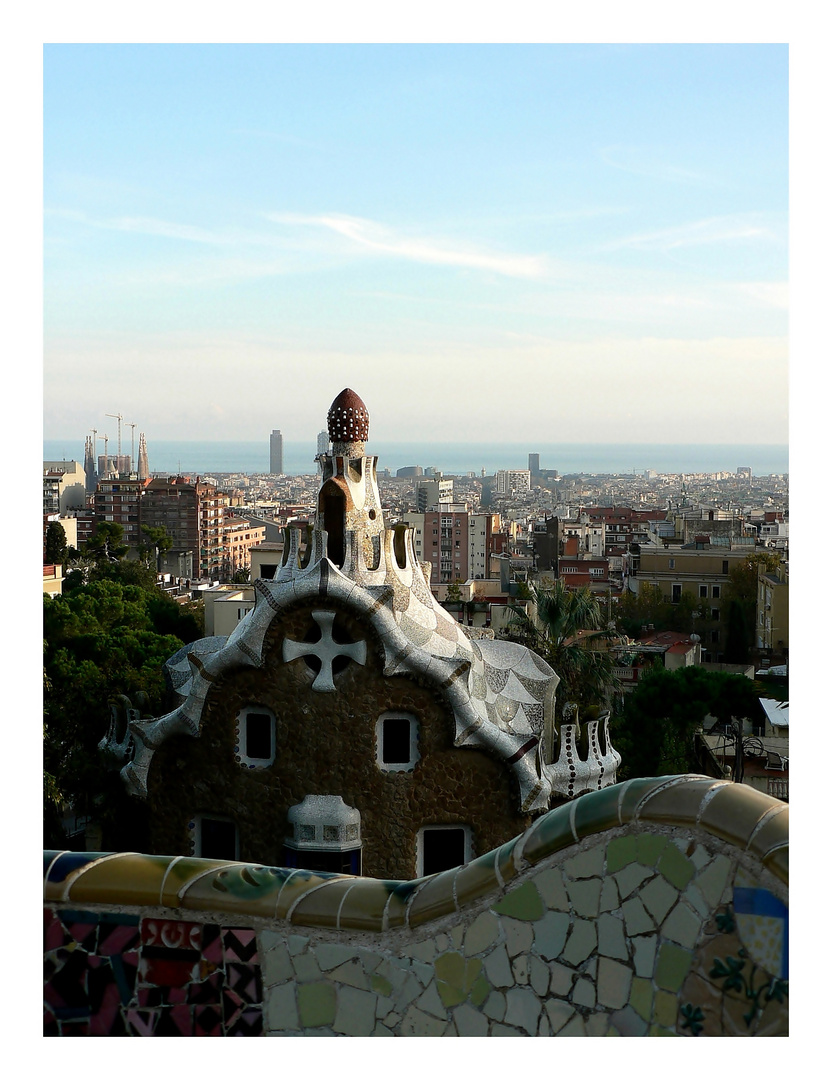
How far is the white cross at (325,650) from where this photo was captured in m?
9.48

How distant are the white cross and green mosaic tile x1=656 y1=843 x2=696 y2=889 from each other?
588cm

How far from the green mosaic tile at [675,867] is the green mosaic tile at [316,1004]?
1.26m

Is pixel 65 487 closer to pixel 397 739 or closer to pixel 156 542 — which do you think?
pixel 156 542

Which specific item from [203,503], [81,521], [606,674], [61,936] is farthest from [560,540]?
[61,936]

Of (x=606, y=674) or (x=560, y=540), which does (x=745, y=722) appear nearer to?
(x=606, y=674)

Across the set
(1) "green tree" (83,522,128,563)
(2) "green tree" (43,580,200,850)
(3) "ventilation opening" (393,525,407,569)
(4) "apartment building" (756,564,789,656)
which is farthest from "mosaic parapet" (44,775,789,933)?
(1) "green tree" (83,522,128,563)

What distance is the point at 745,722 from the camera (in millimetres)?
19469

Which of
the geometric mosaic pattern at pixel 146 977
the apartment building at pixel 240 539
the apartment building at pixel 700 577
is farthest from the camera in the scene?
the apartment building at pixel 240 539

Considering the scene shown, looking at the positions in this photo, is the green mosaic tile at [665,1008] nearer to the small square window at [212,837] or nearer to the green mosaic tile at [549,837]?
the green mosaic tile at [549,837]

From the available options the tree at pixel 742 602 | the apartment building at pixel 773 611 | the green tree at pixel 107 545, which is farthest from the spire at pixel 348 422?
the green tree at pixel 107 545

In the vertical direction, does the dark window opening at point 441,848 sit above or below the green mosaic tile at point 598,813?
below

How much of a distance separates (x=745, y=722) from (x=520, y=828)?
10.9m

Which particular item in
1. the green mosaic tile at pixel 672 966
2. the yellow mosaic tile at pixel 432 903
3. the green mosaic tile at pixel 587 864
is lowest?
the green mosaic tile at pixel 672 966

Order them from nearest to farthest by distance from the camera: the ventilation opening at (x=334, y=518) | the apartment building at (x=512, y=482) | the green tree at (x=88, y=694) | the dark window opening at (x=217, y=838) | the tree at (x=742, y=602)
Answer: the dark window opening at (x=217, y=838) < the ventilation opening at (x=334, y=518) < the green tree at (x=88, y=694) < the tree at (x=742, y=602) < the apartment building at (x=512, y=482)
